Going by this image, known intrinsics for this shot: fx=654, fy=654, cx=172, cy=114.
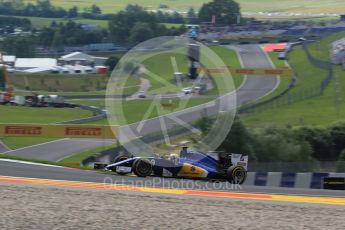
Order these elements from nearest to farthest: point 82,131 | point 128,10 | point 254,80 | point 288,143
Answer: point 82,131 < point 288,143 < point 254,80 < point 128,10

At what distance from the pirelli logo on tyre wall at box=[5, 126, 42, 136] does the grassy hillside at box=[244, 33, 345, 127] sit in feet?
42.2

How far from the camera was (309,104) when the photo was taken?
149 ft

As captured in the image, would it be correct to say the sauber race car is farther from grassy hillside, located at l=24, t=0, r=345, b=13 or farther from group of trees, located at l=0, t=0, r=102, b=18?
group of trees, located at l=0, t=0, r=102, b=18

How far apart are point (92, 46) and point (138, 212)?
5307cm

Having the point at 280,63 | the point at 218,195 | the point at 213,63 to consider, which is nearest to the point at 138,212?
the point at 218,195

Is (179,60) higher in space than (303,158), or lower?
higher

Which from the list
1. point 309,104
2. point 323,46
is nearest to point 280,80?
point 309,104

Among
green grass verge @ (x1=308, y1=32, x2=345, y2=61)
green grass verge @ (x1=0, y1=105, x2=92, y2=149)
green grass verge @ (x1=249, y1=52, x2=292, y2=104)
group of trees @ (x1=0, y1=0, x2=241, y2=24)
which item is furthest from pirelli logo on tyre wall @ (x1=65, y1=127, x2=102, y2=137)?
group of trees @ (x1=0, y1=0, x2=241, y2=24)

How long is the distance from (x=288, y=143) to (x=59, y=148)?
10.9 m

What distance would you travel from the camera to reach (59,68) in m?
52.6

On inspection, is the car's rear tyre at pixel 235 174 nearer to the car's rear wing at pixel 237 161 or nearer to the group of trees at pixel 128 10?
the car's rear wing at pixel 237 161

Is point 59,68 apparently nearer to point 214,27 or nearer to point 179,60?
point 214,27

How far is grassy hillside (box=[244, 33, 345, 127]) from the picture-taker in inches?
1586

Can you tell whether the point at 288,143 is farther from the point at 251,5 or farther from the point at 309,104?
the point at 251,5
